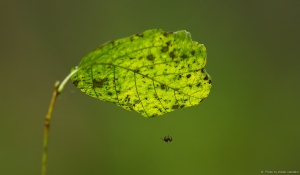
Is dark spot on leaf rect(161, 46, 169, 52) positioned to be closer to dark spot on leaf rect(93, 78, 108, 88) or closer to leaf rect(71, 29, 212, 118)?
leaf rect(71, 29, 212, 118)

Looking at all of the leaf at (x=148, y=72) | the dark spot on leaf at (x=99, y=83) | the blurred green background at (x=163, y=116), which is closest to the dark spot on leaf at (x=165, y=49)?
the leaf at (x=148, y=72)

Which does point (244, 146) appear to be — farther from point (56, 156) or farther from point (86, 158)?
point (56, 156)

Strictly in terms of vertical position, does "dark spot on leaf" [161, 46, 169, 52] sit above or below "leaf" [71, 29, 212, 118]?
above

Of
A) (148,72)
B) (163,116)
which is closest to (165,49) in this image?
(148,72)

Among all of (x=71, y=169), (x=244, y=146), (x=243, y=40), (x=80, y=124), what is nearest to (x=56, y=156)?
(x=71, y=169)

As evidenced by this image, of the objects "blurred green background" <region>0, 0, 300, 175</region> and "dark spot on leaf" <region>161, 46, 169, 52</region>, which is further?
"blurred green background" <region>0, 0, 300, 175</region>

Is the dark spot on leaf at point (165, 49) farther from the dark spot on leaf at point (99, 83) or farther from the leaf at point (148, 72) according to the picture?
the dark spot on leaf at point (99, 83)

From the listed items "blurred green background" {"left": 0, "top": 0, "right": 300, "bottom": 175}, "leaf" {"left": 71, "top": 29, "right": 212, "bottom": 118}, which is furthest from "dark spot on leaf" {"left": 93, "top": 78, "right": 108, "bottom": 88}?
"blurred green background" {"left": 0, "top": 0, "right": 300, "bottom": 175}

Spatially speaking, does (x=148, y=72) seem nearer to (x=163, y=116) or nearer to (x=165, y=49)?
(x=165, y=49)
